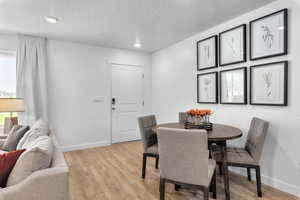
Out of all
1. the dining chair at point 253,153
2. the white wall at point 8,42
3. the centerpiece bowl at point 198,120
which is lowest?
the dining chair at point 253,153

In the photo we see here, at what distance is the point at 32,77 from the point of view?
11.3ft

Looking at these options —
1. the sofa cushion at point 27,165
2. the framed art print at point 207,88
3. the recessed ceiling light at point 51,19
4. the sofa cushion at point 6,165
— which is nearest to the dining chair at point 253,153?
the framed art print at point 207,88

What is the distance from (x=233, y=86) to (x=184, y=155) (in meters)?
1.65

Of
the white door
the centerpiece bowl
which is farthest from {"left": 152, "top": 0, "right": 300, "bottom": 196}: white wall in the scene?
the white door

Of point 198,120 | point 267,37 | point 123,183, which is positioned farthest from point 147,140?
point 267,37

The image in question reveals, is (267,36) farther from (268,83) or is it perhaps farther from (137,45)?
(137,45)

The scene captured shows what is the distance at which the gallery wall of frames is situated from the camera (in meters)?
2.18

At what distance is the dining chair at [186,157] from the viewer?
1556 millimetres

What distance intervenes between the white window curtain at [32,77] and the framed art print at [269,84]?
3.72 m

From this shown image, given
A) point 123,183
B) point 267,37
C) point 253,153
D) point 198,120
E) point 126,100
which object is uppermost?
point 267,37

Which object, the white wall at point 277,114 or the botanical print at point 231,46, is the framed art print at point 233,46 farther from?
the white wall at point 277,114

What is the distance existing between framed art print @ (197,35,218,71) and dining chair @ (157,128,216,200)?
6.17ft

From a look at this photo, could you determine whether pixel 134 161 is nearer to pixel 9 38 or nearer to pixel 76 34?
pixel 76 34

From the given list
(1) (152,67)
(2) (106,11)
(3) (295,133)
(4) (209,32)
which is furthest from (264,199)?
(1) (152,67)
